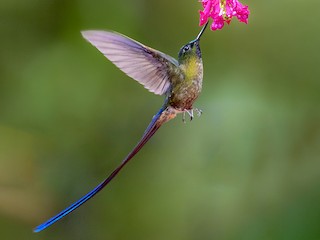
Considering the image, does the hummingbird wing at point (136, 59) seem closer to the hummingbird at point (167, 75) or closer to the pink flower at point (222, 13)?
the hummingbird at point (167, 75)

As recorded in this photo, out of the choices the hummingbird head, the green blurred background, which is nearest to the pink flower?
the hummingbird head

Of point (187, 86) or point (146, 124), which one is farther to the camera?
point (146, 124)

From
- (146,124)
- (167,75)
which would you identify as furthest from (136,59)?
(146,124)

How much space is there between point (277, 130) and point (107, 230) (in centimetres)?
93

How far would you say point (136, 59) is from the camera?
4.00 ft

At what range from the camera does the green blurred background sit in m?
2.88

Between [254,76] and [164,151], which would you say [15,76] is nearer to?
[164,151]

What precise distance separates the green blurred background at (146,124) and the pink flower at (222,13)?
1557 millimetres

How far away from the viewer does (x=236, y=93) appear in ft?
9.62

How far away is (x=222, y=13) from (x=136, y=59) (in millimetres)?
245

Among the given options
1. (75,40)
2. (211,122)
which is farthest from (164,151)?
(75,40)

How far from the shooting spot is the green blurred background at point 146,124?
2.88 m

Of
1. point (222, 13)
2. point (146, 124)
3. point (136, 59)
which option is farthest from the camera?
point (146, 124)

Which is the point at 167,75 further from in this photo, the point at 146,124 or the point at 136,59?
the point at 146,124
